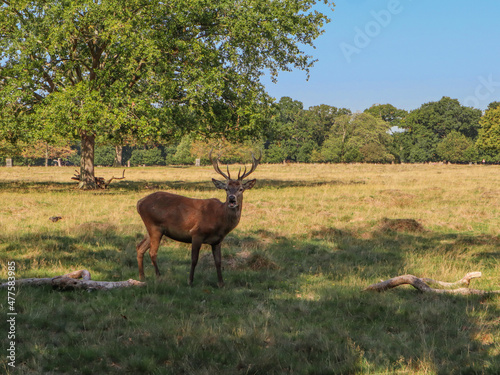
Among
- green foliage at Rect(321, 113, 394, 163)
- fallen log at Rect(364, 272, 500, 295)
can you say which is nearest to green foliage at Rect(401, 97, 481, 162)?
green foliage at Rect(321, 113, 394, 163)

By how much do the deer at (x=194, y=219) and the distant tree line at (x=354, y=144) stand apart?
62594mm

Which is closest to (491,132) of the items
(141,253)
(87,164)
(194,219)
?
(87,164)

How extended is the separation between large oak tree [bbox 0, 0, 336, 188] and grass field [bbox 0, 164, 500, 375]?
1055 centimetres

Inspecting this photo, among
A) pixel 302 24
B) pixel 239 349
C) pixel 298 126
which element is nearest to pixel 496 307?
pixel 239 349

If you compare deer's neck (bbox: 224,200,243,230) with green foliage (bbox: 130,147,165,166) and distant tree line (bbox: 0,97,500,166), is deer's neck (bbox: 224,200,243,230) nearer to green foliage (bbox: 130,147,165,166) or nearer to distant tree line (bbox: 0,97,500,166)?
distant tree line (bbox: 0,97,500,166)

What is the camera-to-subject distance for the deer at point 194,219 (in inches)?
338

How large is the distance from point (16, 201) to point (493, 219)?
19855mm

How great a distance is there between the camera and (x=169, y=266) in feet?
33.3

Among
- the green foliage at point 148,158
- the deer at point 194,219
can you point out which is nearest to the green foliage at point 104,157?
the green foliage at point 148,158

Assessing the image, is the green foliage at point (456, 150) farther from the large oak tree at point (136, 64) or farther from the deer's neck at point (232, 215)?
the deer's neck at point (232, 215)

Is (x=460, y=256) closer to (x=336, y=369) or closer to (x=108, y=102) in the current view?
(x=336, y=369)

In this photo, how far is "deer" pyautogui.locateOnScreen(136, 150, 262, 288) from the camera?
858 cm

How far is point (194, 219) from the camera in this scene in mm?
8719

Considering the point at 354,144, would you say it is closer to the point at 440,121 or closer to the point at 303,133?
the point at 303,133
